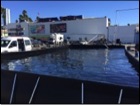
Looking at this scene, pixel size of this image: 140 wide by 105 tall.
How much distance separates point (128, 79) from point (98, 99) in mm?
10008

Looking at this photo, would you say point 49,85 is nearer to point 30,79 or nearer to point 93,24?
point 30,79

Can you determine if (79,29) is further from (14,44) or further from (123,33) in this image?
(14,44)

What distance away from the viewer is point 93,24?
6900 centimetres

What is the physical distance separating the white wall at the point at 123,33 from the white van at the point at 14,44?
43.5m

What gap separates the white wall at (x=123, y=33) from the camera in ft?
208

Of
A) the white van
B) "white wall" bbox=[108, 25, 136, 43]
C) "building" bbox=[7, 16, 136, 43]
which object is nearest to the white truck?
"building" bbox=[7, 16, 136, 43]

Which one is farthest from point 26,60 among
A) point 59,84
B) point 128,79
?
point 59,84

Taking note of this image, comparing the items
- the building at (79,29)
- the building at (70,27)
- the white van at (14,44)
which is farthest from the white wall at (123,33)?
the white van at (14,44)

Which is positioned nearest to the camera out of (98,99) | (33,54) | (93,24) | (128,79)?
(98,99)

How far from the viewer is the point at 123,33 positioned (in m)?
64.4

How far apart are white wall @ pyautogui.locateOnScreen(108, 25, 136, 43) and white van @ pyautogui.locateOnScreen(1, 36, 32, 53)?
43451mm

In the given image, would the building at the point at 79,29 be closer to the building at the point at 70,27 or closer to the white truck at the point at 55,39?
the building at the point at 70,27

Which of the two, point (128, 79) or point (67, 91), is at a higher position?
point (67, 91)

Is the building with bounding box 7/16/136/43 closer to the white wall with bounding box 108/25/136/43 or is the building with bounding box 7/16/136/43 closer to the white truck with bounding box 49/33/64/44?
the white wall with bounding box 108/25/136/43
